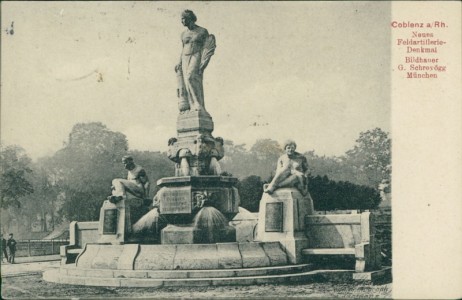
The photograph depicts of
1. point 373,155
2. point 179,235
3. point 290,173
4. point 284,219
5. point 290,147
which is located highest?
point 373,155

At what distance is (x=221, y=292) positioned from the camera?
11469 mm

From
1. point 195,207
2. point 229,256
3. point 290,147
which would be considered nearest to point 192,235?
point 195,207

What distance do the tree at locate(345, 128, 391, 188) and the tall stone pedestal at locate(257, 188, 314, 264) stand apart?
24441 mm

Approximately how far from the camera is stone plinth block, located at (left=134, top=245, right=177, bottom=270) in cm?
1285

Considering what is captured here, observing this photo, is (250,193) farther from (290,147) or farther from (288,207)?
(288,207)

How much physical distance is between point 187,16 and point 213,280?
7210 millimetres

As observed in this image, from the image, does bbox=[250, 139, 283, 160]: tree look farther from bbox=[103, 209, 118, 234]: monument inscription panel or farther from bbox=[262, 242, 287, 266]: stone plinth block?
bbox=[262, 242, 287, 266]: stone plinth block

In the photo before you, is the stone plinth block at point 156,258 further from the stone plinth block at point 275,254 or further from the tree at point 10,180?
the tree at point 10,180

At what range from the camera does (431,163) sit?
38.9ft

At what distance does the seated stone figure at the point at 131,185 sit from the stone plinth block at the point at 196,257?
2.76 meters

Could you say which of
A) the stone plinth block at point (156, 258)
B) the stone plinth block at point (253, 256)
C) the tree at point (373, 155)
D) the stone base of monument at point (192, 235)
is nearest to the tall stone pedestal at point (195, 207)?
the stone base of monument at point (192, 235)

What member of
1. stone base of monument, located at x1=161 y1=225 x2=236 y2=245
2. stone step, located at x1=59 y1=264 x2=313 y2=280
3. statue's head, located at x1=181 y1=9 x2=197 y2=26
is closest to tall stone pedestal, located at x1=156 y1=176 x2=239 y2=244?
stone base of monument, located at x1=161 y1=225 x2=236 y2=245

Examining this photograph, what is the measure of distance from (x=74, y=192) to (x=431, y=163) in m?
36.3

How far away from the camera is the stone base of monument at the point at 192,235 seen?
14.1 meters
